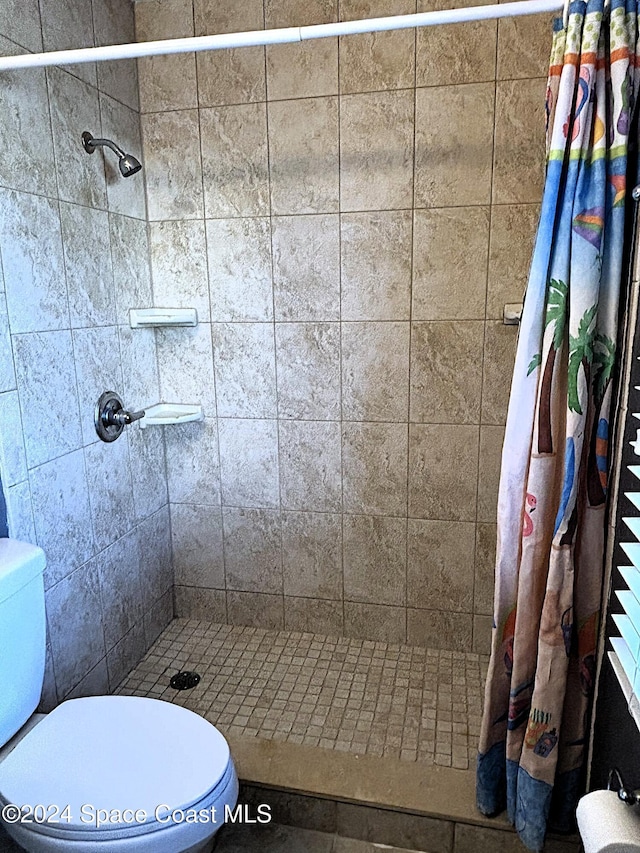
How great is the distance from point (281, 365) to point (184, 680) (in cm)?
116

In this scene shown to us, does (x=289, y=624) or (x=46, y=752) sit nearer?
(x=46, y=752)

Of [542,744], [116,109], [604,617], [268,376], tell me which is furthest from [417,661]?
[116,109]

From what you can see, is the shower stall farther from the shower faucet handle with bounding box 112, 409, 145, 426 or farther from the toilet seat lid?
the toilet seat lid

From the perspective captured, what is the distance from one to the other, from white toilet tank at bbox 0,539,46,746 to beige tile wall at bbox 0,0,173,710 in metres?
0.23

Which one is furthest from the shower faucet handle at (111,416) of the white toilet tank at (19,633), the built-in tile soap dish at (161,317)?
the white toilet tank at (19,633)

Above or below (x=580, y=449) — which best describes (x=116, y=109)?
above

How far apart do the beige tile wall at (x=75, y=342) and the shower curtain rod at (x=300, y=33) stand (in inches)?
12.3

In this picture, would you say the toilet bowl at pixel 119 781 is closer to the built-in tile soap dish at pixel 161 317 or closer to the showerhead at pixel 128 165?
the built-in tile soap dish at pixel 161 317

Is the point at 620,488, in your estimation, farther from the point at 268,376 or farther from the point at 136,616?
the point at 136,616

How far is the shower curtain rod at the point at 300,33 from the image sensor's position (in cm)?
113

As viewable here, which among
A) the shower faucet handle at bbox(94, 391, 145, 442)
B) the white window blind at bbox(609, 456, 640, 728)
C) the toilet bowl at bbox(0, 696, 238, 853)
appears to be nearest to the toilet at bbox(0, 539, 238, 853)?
the toilet bowl at bbox(0, 696, 238, 853)

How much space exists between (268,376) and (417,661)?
3.86 ft

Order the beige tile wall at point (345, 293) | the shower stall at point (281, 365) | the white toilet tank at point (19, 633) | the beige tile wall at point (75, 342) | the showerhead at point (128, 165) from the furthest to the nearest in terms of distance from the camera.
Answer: the beige tile wall at point (345, 293), the showerhead at point (128, 165), the shower stall at point (281, 365), the beige tile wall at point (75, 342), the white toilet tank at point (19, 633)

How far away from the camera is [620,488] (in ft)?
4.02
